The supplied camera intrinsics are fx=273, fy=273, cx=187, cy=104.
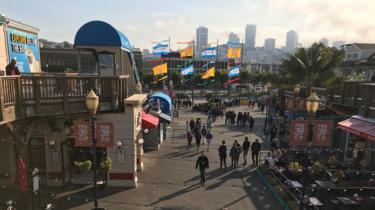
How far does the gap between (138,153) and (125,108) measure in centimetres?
355

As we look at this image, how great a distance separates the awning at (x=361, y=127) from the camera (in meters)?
12.1

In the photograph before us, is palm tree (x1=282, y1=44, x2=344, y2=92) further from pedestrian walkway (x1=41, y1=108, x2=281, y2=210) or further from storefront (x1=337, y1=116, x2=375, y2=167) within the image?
pedestrian walkway (x1=41, y1=108, x2=281, y2=210)

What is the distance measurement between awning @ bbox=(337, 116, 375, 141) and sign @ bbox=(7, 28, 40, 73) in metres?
16.9

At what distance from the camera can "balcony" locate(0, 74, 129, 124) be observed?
8.87m

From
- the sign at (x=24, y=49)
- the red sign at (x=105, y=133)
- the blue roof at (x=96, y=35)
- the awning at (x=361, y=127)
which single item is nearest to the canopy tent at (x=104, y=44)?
the blue roof at (x=96, y=35)

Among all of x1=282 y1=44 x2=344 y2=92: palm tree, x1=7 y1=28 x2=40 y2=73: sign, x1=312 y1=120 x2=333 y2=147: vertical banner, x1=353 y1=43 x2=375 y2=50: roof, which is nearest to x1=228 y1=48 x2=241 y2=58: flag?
x1=282 y1=44 x2=344 y2=92: palm tree

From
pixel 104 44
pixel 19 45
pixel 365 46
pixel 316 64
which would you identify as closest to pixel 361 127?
pixel 104 44

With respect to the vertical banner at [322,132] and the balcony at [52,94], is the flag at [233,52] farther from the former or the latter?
the balcony at [52,94]

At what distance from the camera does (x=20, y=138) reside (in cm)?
1052

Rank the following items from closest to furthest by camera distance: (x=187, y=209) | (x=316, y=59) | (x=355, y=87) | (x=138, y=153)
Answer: (x=187, y=209), (x=138, y=153), (x=355, y=87), (x=316, y=59)

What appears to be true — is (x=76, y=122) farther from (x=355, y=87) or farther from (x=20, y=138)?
(x=355, y=87)

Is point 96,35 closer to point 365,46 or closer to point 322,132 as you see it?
point 322,132

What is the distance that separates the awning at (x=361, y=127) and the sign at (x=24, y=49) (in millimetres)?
16920

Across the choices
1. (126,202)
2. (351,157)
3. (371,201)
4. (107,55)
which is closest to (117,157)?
(126,202)
